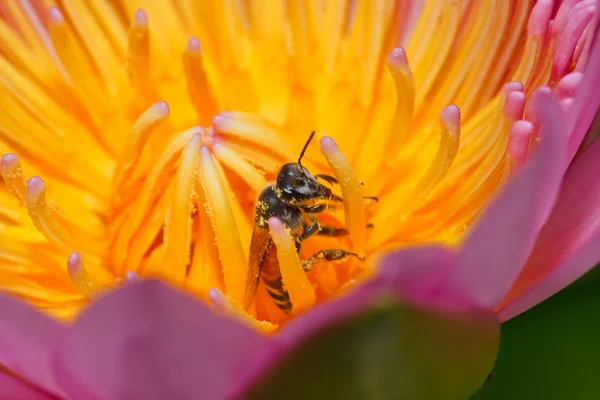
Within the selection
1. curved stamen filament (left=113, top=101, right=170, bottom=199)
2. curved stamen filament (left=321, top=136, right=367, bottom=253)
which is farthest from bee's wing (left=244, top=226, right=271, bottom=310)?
curved stamen filament (left=113, top=101, right=170, bottom=199)

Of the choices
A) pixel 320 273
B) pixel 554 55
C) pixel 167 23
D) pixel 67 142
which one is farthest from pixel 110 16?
pixel 554 55

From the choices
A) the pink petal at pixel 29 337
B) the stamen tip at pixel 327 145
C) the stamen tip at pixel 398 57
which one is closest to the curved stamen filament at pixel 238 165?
the stamen tip at pixel 327 145

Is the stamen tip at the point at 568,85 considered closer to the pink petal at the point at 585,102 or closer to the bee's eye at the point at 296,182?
the pink petal at the point at 585,102

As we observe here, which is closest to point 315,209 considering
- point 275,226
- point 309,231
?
point 309,231

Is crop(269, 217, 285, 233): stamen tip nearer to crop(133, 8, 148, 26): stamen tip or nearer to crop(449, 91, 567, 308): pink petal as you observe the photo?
crop(449, 91, 567, 308): pink petal

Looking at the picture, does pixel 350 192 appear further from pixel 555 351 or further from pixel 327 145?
pixel 555 351

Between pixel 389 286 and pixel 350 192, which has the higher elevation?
pixel 389 286
